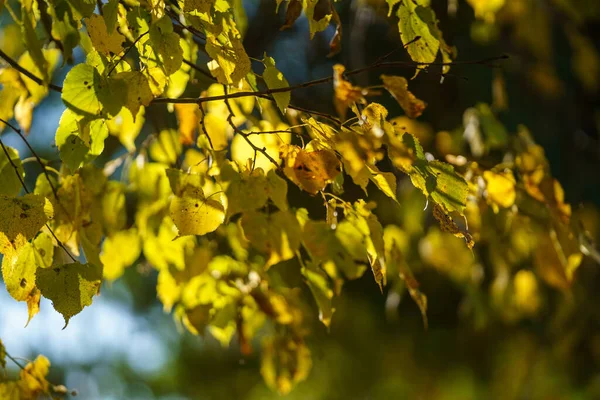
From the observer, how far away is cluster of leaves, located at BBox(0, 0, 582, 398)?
34.5 inches

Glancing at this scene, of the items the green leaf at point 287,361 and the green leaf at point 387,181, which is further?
the green leaf at point 287,361

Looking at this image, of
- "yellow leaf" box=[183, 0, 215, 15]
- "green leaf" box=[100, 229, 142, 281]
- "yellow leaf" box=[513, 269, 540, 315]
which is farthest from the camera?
"yellow leaf" box=[513, 269, 540, 315]

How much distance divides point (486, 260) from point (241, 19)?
7.46ft

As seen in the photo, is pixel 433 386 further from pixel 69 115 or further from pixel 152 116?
pixel 69 115

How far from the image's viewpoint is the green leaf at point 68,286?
0.86 metres

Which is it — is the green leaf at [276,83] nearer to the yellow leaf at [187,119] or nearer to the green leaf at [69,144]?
the green leaf at [69,144]

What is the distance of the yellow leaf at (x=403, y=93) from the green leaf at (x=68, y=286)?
0.45 metres

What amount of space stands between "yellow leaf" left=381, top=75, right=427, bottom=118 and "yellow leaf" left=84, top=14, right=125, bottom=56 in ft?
1.12

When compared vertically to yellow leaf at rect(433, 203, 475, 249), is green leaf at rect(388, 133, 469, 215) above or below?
above

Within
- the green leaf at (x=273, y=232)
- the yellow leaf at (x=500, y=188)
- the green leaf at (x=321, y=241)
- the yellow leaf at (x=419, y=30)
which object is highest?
the yellow leaf at (x=419, y=30)

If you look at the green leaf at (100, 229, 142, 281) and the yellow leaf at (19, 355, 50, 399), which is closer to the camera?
the yellow leaf at (19, 355, 50, 399)

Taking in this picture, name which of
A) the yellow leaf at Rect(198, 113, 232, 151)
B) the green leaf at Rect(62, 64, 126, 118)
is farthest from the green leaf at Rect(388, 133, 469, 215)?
the yellow leaf at Rect(198, 113, 232, 151)

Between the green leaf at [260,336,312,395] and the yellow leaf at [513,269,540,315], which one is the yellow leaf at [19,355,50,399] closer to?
the green leaf at [260,336,312,395]

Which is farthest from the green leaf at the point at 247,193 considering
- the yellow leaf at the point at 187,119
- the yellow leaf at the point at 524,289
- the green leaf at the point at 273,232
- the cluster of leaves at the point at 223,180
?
the yellow leaf at the point at 524,289
